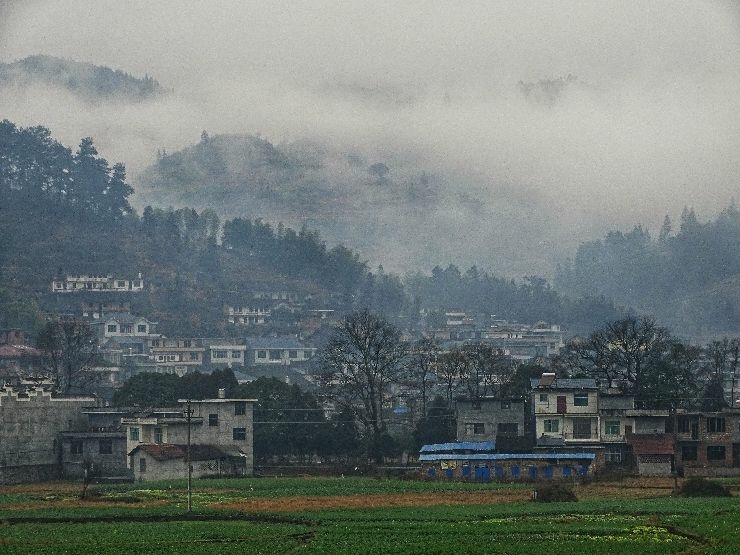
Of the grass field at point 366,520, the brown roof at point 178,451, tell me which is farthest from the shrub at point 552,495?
the brown roof at point 178,451

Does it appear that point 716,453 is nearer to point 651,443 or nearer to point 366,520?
point 651,443

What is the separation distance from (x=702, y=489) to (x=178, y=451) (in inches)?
1317

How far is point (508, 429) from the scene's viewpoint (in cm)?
10238

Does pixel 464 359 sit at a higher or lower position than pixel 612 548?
higher

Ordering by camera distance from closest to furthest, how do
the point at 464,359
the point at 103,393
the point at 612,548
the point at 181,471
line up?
the point at 612,548 → the point at 181,471 → the point at 464,359 → the point at 103,393

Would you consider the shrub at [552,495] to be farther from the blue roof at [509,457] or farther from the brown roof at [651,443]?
the brown roof at [651,443]

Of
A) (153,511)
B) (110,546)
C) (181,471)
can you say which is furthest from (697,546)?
(181,471)

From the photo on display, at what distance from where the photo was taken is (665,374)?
109 m

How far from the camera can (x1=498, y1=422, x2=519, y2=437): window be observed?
10206cm

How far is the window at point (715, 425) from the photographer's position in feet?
318

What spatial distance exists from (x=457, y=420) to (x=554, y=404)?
7003 millimetres

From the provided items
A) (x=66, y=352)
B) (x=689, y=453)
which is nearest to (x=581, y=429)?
(x=689, y=453)

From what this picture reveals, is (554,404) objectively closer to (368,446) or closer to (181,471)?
(368,446)

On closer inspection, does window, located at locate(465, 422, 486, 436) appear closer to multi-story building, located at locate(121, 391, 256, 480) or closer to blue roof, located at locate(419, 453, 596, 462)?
blue roof, located at locate(419, 453, 596, 462)
